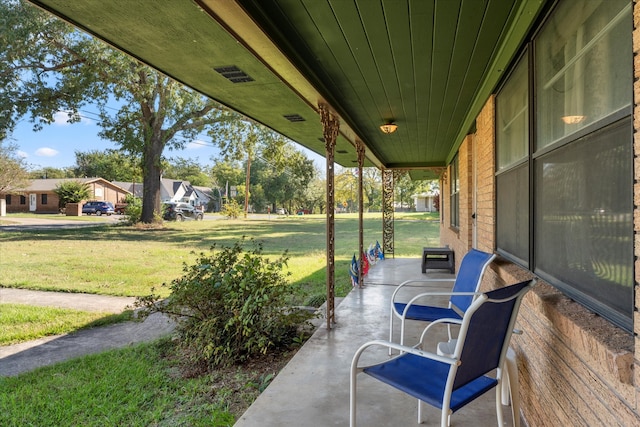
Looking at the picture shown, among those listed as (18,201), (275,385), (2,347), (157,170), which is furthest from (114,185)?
(275,385)

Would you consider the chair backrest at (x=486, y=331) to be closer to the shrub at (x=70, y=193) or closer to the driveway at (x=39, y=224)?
the driveway at (x=39, y=224)

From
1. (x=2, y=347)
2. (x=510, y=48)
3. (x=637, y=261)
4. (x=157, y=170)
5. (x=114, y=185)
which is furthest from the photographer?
(x=114, y=185)

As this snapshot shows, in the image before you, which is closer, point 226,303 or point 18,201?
point 226,303

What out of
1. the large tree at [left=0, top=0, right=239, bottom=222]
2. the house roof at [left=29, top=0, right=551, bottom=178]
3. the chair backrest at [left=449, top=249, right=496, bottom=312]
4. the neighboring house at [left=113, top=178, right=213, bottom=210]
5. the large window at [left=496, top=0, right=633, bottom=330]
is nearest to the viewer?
the large window at [left=496, top=0, right=633, bottom=330]

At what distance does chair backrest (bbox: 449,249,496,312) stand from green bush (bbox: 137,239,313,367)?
1524 millimetres

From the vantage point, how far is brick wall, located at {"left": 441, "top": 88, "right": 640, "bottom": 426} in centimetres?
101

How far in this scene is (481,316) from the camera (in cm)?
152

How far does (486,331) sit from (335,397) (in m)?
1.25

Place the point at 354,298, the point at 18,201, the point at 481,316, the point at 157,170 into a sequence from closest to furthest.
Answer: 1. the point at 481,316
2. the point at 354,298
3. the point at 157,170
4. the point at 18,201

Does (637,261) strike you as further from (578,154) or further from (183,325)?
(183,325)

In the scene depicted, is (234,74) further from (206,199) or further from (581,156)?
(206,199)

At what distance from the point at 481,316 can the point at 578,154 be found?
753 mm

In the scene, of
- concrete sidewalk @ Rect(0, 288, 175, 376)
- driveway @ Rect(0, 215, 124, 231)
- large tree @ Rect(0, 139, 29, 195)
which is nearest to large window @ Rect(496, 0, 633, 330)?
concrete sidewalk @ Rect(0, 288, 175, 376)

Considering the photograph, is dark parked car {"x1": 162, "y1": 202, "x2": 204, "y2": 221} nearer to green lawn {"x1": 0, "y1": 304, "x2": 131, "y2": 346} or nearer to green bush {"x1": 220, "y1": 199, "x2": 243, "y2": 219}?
green bush {"x1": 220, "y1": 199, "x2": 243, "y2": 219}
